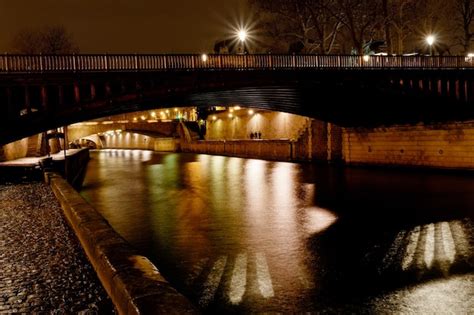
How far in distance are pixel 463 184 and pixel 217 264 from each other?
631 inches

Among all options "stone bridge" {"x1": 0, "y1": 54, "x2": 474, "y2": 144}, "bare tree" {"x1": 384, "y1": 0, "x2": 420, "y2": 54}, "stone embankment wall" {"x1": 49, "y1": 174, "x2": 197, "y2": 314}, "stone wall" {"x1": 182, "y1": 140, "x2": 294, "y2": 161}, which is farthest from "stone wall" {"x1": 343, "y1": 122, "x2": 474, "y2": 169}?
"stone embankment wall" {"x1": 49, "y1": 174, "x2": 197, "y2": 314}

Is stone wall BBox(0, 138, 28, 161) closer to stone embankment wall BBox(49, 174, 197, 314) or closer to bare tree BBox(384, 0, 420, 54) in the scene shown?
stone embankment wall BBox(49, 174, 197, 314)

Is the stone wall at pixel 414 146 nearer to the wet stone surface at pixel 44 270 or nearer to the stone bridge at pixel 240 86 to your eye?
the stone bridge at pixel 240 86

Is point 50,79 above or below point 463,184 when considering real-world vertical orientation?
above

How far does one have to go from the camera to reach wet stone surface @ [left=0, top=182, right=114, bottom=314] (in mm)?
5492

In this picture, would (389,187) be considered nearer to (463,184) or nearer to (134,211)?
(463,184)

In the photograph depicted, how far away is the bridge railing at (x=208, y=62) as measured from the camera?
21.2 m

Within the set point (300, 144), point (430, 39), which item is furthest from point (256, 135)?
point (430, 39)

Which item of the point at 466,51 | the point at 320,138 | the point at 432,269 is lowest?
the point at 432,269

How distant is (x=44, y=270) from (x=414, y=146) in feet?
89.1

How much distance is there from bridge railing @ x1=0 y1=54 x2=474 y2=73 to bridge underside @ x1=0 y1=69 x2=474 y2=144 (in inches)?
15.8

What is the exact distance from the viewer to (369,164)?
34406 mm

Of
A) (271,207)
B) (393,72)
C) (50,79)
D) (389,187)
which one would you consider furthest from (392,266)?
(393,72)

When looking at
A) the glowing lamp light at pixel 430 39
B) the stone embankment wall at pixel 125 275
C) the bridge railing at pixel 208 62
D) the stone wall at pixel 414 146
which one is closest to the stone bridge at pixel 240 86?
the bridge railing at pixel 208 62
